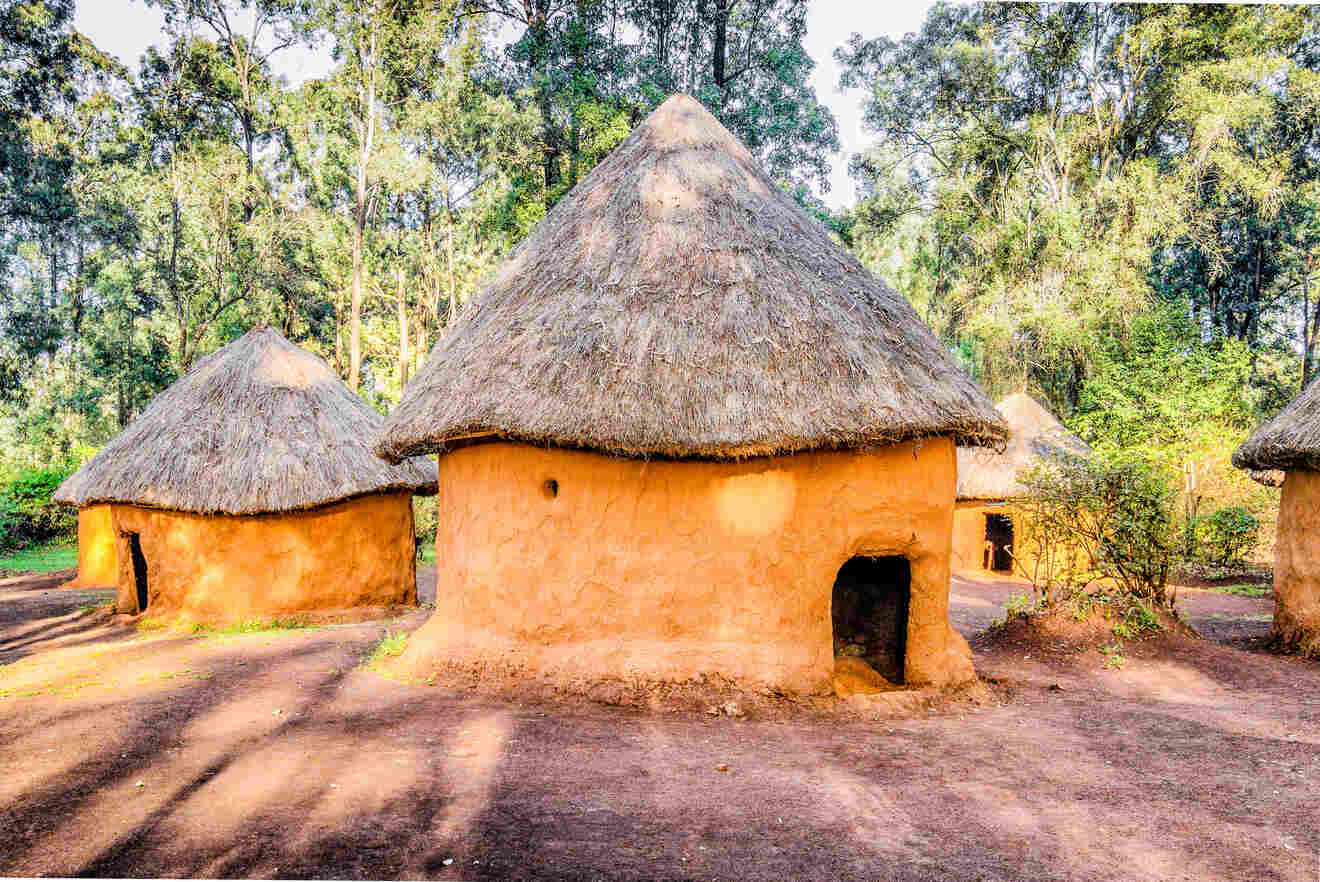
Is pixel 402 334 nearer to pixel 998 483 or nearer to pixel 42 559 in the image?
pixel 42 559

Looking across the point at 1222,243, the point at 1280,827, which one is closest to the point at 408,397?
the point at 1280,827

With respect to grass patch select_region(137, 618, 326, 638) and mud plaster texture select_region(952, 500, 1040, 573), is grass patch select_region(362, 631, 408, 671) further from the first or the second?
mud plaster texture select_region(952, 500, 1040, 573)

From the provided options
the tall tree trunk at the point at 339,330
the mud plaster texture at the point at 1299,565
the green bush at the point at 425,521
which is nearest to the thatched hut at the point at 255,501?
the green bush at the point at 425,521

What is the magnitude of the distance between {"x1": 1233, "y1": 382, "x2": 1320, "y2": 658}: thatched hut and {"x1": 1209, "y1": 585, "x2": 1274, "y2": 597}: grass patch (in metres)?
4.92

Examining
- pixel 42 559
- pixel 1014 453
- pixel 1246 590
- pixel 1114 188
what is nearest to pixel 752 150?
pixel 1114 188

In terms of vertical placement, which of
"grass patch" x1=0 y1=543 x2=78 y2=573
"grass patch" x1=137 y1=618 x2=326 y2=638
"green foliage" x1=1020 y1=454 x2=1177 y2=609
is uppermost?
"green foliage" x1=1020 y1=454 x2=1177 y2=609

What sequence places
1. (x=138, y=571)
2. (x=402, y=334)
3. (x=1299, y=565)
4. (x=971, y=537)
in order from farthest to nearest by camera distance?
1. (x=402, y=334)
2. (x=971, y=537)
3. (x=138, y=571)
4. (x=1299, y=565)

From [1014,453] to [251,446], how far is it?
Answer: 13837 mm

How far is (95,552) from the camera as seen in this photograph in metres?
14.2

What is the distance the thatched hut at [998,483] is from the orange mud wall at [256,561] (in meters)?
11.6

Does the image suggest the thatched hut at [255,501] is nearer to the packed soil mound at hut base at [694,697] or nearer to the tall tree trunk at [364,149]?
the packed soil mound at hut base at [694,697]

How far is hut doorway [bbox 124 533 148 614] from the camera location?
1086cm

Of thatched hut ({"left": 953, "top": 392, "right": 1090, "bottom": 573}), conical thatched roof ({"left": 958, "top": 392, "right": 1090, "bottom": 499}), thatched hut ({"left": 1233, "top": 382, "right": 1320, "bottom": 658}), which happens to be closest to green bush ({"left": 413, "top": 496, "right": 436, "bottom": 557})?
thatched hut ({"left": 953, "top": 392, "right": 1090, "bottom": 573})

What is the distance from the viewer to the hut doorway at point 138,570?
1086cm
